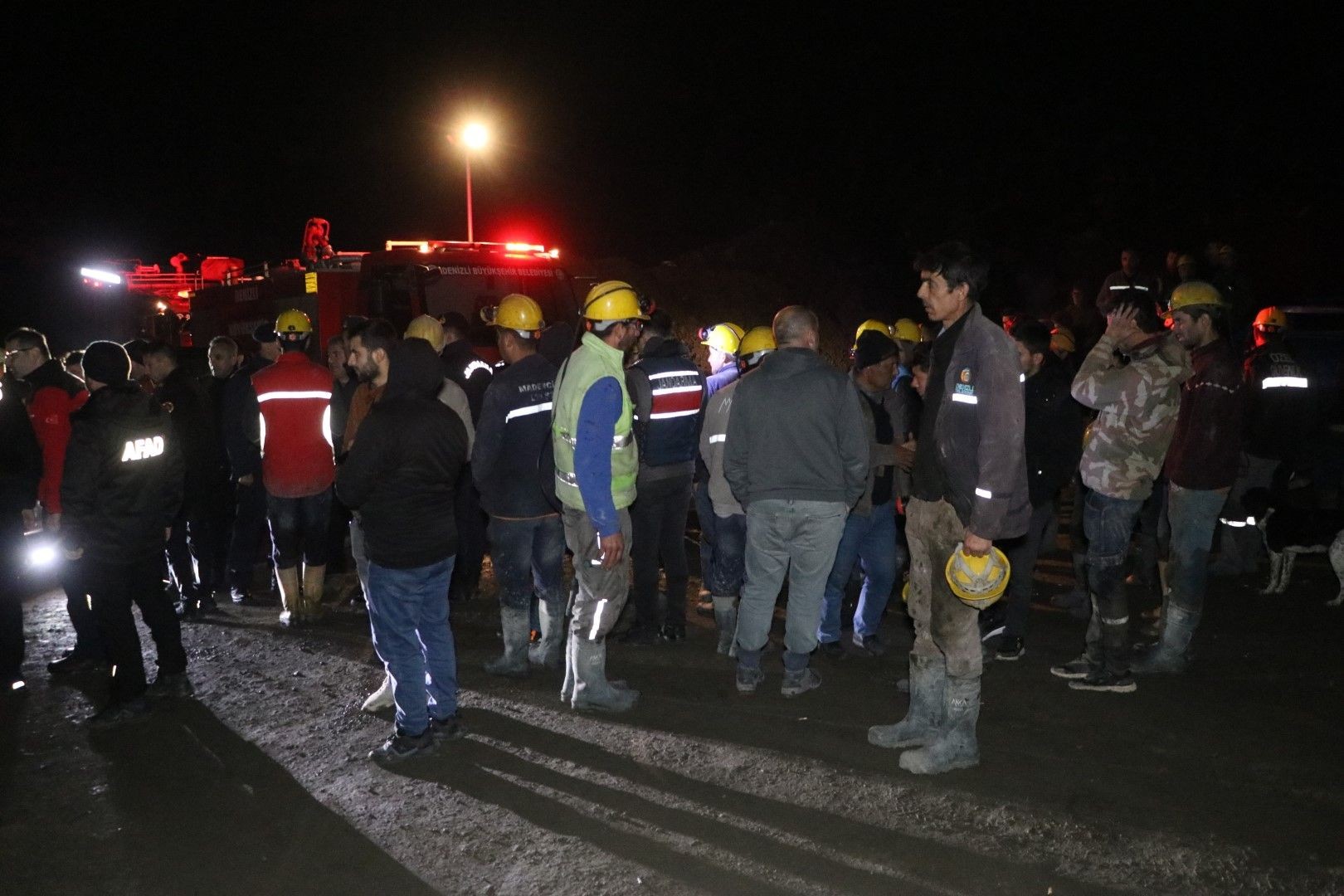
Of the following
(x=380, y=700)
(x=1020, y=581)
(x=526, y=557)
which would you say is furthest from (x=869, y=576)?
(x=380, y=700)

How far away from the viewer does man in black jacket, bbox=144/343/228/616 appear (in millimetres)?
7891

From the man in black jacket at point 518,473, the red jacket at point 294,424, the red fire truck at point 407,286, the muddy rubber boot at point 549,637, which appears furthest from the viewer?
the red fire truck at point 407,286

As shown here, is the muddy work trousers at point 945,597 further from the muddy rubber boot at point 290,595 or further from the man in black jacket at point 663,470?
the muddy rubber boot at point 290,595

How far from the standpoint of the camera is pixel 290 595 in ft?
25.2

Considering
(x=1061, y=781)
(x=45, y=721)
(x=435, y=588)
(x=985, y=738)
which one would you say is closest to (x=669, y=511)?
(x=435, y=588)

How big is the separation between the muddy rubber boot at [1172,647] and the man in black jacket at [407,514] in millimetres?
4173

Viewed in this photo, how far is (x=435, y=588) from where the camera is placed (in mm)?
5344

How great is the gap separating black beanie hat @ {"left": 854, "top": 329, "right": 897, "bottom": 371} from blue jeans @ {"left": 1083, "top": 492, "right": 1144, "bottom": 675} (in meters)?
1.48

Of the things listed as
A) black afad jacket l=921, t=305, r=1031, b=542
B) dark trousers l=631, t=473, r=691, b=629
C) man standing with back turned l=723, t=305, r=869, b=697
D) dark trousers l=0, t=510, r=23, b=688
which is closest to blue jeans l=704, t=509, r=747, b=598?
dark trousers l=631, t=473, r=691, b=629

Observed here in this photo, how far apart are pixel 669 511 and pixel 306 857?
3404 millimetres

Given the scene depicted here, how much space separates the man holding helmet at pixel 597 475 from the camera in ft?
17.7

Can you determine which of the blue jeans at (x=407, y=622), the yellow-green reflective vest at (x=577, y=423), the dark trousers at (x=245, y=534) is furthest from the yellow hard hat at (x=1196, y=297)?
the dark trousers at (x=245, y=534)

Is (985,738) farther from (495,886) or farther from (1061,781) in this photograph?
(495,886)

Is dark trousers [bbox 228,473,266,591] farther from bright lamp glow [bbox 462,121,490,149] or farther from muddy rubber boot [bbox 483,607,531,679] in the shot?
bright lamp glow [bbox 462,121,490,149]
